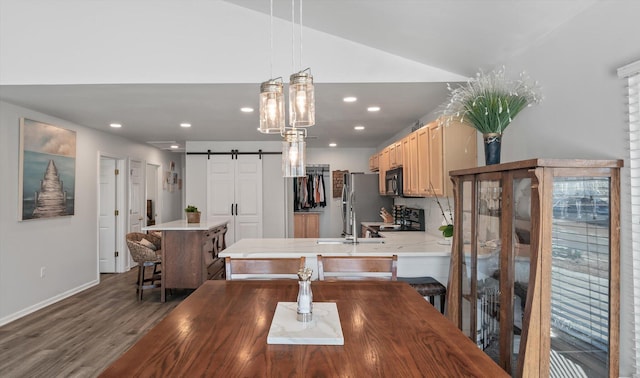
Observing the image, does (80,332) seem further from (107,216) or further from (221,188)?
(221,188)

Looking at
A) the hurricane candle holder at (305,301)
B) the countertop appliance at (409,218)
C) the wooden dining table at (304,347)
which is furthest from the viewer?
the countertop appliance at (409,218)

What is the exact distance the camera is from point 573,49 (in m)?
1.94

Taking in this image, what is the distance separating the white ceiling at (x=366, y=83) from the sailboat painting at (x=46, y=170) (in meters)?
0.26

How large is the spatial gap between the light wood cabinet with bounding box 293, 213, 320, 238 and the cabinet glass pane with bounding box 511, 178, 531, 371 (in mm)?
6197

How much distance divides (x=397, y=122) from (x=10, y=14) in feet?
14.0

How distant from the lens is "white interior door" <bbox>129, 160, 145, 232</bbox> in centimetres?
656

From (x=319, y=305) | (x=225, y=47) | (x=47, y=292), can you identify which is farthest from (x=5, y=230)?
(x=319, y=305)

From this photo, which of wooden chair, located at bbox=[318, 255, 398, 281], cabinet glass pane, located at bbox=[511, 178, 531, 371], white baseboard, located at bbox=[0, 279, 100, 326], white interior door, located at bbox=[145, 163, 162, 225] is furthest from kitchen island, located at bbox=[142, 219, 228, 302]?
cabinet glass pane, located at bbox=[511, 178, 531, 371]

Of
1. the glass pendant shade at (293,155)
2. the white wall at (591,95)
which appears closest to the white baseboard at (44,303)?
the glass pendant shade at (293,155)

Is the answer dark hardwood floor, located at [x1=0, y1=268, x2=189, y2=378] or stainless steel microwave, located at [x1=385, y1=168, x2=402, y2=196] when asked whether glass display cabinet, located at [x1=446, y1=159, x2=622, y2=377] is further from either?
dark hardwood floor, located at [x1=0, y1=268, x2=189, y2=378]

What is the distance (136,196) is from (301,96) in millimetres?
6246

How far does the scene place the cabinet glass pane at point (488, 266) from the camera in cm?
194

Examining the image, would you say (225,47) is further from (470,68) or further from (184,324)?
(184,324)

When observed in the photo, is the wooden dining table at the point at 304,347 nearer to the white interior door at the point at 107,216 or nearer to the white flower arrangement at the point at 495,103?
the white flower arrangement at the point at 495,103
